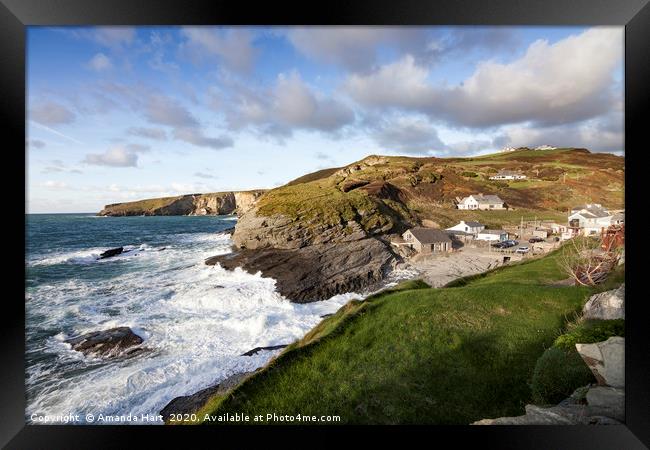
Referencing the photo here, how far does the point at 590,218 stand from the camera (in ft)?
12.6

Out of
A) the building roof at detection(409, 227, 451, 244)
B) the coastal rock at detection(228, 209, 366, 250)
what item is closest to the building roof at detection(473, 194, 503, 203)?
the building roof at detection(409, 227, 451, 244)

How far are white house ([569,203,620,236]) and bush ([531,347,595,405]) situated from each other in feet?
7.68

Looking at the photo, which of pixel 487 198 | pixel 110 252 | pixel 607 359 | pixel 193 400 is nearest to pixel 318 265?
pixel 193 400

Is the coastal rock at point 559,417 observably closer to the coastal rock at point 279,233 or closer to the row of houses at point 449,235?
the row of houses at point 449,235

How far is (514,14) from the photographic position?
2.55 m

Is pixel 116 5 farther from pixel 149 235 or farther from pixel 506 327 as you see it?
pixel 506 327

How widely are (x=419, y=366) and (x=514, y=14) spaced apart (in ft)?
15.6

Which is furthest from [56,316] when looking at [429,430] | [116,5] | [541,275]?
[541,275]

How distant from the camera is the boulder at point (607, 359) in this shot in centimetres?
260

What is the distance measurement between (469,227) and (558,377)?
2863 mm

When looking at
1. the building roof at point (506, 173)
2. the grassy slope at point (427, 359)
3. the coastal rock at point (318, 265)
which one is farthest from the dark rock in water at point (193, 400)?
the building roof at point (506, 173)

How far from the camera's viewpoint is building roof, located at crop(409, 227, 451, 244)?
16.0 ft

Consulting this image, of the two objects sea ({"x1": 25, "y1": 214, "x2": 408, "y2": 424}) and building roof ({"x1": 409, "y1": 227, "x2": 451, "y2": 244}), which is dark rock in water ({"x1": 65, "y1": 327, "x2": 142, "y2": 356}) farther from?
building roof ({"x1": 409, "y1": 227, "x2": 451, "y2": 244})

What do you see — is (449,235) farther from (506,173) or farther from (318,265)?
(318,265)
